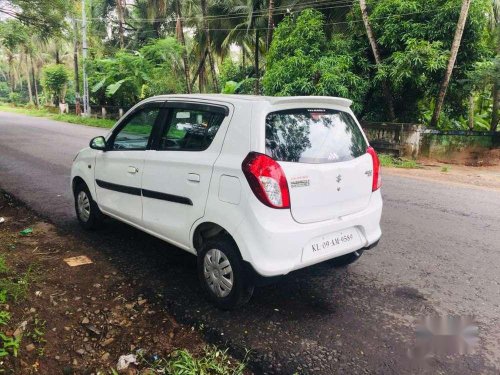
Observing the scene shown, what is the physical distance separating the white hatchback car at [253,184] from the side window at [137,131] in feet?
0.09

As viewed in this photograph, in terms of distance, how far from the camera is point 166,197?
12.1 ft

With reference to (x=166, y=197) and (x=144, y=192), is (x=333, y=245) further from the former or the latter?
(x=144, y=192)

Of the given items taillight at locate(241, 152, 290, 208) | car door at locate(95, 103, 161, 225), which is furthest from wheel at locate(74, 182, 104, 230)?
taillight at locate(241, 152, 290, 208)

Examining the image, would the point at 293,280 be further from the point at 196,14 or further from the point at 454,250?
the point at 196,14

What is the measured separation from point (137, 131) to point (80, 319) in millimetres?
1989

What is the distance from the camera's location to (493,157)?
1356 centimetres

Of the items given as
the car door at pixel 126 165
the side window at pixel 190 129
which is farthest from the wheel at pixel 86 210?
the side window at pixel 190 129

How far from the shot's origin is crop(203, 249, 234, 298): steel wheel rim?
323 centimetres

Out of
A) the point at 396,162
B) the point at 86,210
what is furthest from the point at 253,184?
the point at 396,162

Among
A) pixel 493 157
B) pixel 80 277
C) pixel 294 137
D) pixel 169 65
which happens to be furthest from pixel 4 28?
pixel 493 157

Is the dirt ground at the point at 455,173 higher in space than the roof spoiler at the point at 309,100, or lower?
lower

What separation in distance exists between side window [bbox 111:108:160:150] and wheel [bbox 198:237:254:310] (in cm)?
137

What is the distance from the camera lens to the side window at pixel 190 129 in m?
3.41

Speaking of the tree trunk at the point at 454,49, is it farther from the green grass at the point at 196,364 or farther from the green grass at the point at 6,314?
the green grass at the point at 6,314
